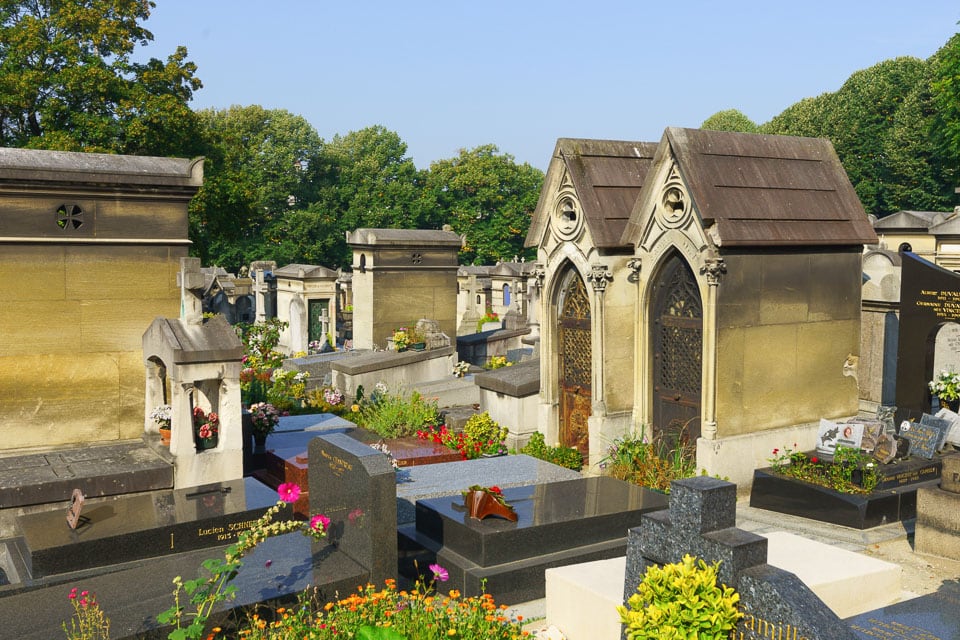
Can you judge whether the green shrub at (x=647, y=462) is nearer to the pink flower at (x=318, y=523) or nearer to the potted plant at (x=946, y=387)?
the potted plant at (x=946, y=387)

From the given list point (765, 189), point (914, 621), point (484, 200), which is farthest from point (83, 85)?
point (484, 200)

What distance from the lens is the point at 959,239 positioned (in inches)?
858

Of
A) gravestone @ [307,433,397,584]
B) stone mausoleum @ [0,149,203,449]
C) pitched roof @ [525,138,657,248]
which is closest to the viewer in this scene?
gravestone @ [307,433,397,584]

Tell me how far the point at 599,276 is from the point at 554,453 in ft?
8.96

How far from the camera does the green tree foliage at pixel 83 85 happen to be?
21984mm

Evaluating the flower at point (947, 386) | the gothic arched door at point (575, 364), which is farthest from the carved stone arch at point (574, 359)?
the flower at point (947, 386)

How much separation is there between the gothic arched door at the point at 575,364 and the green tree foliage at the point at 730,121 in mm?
58475

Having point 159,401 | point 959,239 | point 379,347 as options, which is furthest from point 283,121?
point 159,401

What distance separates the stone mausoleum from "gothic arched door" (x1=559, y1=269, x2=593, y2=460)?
567 centimetres

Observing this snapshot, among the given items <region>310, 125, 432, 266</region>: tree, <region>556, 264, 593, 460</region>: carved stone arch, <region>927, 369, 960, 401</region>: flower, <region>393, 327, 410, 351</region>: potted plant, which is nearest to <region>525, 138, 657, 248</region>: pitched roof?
<region>556, 264, 593, 460</region>: carved stone arch

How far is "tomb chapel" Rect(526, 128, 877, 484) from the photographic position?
10523 millimetres

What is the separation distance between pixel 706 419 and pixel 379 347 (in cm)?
1173

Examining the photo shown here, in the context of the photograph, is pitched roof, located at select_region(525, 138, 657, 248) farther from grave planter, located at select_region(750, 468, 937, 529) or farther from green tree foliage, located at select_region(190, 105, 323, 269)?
green tree foliage, located at select_region(190, 105, 323, 269)

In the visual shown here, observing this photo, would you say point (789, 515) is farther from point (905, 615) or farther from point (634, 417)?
point (905, 615)
